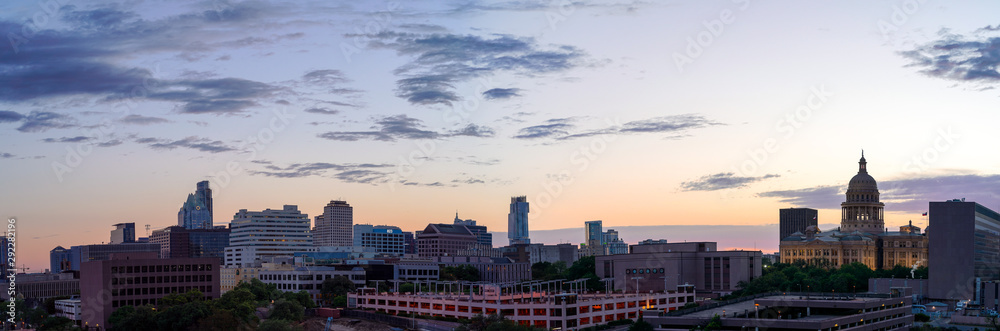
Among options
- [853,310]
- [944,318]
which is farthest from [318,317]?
[944,318]

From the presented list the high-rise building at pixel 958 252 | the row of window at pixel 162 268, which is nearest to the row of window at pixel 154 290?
the row of window at pixel 162 268

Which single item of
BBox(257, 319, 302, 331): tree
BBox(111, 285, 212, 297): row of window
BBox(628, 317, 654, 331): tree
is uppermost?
BBox(111, 285, 212, 297): row of window

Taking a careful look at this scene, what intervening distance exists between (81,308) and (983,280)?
16877cm

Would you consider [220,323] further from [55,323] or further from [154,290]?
[55,323]

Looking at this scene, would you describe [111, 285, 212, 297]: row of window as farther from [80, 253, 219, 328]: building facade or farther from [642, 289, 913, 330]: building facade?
[642, 289, 913, 330]: building facade

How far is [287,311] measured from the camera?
16712 centimetres

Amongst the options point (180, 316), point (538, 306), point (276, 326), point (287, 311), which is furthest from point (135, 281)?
point (538, 306)

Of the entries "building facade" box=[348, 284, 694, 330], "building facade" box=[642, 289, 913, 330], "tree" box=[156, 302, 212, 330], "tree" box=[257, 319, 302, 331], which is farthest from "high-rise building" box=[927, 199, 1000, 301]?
"tree" box=[156, 302, 212, 330]

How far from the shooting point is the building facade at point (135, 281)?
167m

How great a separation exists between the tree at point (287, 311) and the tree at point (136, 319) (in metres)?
19.6

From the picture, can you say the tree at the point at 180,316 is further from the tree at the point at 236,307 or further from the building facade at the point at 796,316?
the building facade at the point at 796,316

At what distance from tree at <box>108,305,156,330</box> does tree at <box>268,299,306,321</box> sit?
19.6m

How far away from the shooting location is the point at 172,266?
589ft

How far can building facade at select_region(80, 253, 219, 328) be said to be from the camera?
167m
